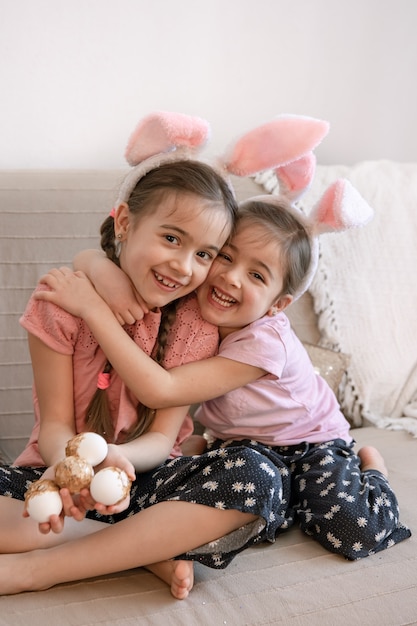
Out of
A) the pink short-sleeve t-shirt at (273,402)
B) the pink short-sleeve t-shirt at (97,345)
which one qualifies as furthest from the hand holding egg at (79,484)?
the pink short-sleeve t-shirt at (273,402)

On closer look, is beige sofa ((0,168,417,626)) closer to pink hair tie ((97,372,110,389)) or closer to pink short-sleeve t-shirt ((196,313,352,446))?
pink short-sleeve t-shirt ((196,313,352,446))

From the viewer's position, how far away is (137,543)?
102 cm

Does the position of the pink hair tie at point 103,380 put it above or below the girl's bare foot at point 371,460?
above

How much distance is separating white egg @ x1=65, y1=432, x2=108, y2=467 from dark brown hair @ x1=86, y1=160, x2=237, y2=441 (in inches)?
9.1

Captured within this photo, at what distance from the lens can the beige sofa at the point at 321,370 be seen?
0.98 metres

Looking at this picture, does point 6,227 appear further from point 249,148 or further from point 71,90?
point 249,148

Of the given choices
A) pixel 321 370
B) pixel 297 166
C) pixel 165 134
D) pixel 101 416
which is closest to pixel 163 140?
pixel 165 134

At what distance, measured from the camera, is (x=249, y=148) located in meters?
1.19

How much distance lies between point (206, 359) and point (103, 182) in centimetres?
62

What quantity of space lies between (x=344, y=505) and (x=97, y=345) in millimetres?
480

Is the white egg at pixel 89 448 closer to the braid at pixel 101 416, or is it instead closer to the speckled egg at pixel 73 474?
the speckled egg at pixel 73 474

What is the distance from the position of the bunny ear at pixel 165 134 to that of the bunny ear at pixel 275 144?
0.21 ft

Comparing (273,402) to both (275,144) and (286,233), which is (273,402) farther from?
(275,144)

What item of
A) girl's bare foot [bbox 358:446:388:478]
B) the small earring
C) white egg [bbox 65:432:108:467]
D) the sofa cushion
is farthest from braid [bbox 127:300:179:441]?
the sofa cushion
